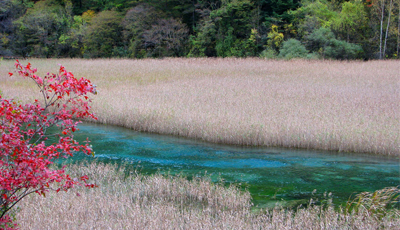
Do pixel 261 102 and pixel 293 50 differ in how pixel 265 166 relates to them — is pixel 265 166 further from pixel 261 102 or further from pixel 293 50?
pixel 293 50

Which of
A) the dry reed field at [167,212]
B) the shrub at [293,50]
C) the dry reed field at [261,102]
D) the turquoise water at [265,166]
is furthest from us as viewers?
the shrub at [293,50]

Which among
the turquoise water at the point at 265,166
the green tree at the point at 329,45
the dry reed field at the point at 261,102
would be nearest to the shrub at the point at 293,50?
the green tree at the point at 329,45

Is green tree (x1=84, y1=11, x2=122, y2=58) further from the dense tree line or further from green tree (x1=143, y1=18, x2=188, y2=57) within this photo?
green tree (x1=143, y1=18, x2=188, y2=57)

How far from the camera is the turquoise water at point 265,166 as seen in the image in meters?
7.23

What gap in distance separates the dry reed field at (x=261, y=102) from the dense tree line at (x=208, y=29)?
33.7ft

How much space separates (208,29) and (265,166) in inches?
1291

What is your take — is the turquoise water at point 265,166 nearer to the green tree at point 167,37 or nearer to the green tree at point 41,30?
the green tree at point 167,37

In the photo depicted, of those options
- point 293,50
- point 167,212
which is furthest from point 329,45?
point 167,212

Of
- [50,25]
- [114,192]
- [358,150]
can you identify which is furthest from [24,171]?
[50,25]

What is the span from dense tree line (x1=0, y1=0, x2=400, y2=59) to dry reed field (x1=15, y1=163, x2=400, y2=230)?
87.7 ft

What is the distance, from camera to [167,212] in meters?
5.53

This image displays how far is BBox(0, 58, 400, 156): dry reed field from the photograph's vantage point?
11000mm

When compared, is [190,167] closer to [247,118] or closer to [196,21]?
[247,118]

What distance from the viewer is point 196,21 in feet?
144
